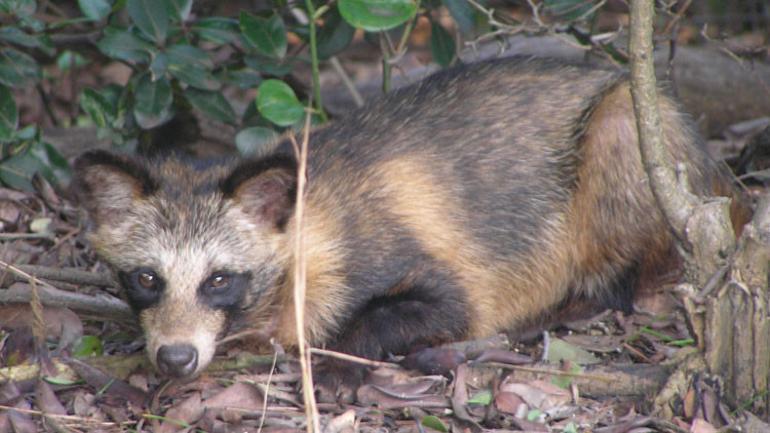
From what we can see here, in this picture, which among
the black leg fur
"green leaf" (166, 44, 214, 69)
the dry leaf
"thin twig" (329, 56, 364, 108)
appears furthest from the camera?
"thin twig" (329, 56, 364, 108)

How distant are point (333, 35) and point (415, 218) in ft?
6.31

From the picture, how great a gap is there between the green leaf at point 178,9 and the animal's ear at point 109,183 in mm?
1691

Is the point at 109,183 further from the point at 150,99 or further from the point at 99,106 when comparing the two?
the point at 99,106

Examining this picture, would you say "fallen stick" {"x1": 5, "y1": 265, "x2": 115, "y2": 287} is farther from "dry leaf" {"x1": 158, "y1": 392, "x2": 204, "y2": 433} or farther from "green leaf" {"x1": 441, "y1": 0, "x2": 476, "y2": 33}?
"green leaf" {"x1": 441, "y1": 0, "x2": 476, "y2": 33}

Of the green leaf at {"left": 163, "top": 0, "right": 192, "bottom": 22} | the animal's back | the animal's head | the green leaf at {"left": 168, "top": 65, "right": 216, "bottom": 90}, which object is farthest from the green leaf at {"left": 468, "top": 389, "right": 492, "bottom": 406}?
the green leaf at {"left": 163, "top": 0, "right": 192, "bottom": 22}

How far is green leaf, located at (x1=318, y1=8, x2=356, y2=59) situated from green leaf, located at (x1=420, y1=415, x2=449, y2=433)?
128 inches

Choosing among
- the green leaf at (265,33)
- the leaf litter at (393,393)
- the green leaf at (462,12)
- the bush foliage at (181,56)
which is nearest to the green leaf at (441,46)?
the bush foliage at (181,56)

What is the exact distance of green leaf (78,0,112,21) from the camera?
22.1 ft

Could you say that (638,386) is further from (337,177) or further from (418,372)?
(337,177)

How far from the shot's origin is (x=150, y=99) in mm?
7020

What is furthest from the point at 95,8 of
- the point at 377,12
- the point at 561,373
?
the point at 561,373

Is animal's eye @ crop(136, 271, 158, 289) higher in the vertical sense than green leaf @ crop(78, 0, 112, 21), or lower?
lower

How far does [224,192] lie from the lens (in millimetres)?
5449

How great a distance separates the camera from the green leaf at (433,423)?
4859 mm
